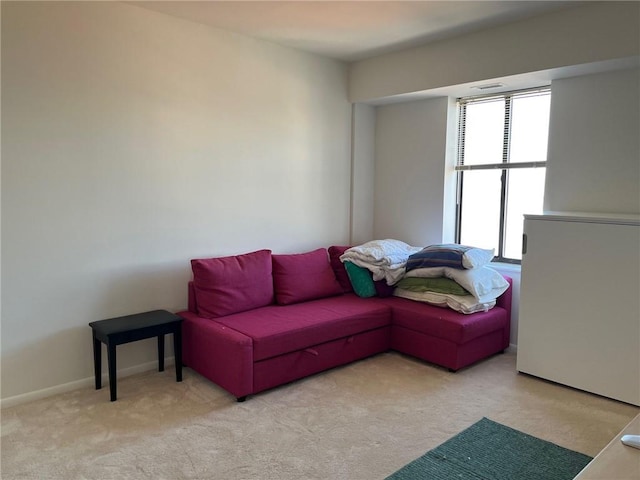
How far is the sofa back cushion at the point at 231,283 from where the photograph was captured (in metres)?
3.31

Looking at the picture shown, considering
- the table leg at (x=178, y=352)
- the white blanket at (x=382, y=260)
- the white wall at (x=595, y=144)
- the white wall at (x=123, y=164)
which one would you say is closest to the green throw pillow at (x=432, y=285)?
the white blanket at (x=382, y=260)

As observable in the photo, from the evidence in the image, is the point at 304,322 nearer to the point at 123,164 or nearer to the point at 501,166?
the point at 123,164

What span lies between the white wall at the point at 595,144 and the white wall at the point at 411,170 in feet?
3.18

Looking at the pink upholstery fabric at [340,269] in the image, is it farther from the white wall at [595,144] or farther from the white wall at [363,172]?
the white wall at [595,144]

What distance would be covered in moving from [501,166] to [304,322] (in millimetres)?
2134

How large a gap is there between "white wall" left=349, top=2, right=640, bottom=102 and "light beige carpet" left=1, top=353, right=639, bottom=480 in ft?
7.06

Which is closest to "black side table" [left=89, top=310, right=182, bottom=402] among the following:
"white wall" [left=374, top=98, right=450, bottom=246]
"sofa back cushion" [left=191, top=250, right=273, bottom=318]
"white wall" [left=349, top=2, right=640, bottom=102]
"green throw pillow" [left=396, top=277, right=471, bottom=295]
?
"sofa back cushion" [left=191, top=250, right=273, bottom=318]

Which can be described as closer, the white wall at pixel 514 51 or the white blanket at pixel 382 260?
the white wall at pixel 514 51

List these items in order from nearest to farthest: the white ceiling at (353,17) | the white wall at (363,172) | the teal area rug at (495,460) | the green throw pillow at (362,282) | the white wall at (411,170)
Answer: the teal area rug at (495,460) < the white ceiling at (353,17) < the green throw pillow at (362,282) < the white wall at (411,170) < the white wall at (363,172)

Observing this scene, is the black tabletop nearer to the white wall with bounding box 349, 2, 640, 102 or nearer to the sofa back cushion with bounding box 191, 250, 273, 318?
the sofa back cushion with bounding box 191, 250, 273, 318

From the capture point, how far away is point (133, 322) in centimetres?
305

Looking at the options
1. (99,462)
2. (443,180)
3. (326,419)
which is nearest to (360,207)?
(443,180)

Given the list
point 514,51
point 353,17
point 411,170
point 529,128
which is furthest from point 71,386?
point 529,128

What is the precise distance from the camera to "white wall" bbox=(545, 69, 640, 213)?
315cm
